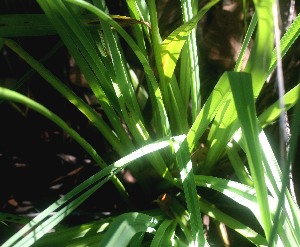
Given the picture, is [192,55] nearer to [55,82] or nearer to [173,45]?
[173,45]

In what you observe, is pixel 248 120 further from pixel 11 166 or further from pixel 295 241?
pixel 11 166

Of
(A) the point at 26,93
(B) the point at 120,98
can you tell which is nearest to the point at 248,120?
(B) the point at 120,98

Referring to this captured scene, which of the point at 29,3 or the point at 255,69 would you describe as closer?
the point at 255,69

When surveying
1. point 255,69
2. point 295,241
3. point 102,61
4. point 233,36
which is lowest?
point 295,241

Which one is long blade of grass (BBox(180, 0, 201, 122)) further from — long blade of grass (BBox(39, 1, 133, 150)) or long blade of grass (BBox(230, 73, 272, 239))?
long blade of grass (BBox(230, 73, 272, 239))

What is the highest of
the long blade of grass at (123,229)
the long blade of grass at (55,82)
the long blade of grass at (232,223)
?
the long blade of grass at (55,82)

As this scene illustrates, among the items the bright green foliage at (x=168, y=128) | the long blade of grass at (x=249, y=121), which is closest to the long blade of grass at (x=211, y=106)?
the bright green foliage at (x=168, y=128)

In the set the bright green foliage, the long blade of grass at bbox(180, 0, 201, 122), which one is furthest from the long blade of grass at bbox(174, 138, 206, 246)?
the long blade of grass at bbox(180, 0, 201, 122)

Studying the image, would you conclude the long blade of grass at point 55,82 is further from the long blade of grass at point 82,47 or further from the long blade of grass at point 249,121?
the long blade of grass at point 249,121
